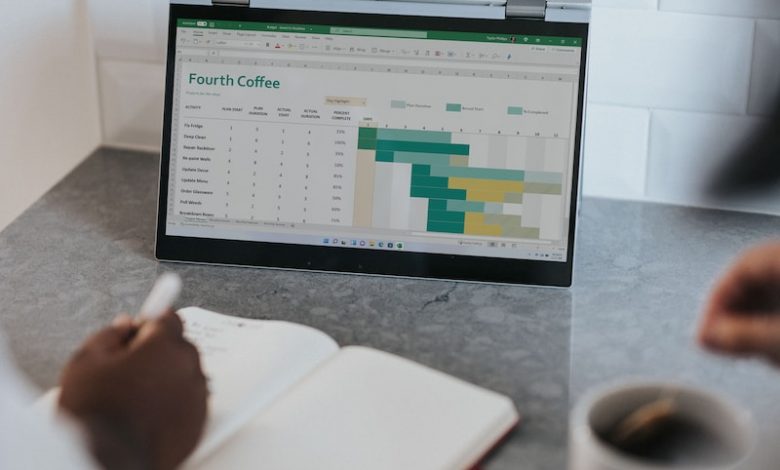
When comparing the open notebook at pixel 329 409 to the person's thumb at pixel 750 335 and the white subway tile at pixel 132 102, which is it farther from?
the white subway tile at pixel 132 102

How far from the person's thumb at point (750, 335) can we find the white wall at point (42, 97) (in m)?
0.88

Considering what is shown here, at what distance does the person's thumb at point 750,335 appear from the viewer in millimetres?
660

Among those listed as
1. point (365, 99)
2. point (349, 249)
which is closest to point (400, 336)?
point (349, 249)

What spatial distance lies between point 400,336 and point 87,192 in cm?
48

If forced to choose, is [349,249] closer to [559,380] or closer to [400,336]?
[400,336]

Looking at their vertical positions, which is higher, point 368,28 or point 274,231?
point 368,28

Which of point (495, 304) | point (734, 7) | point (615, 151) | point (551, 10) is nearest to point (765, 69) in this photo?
point (734, 7)

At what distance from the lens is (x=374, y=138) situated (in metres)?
0.99

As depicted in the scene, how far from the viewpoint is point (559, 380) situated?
0.84 metres

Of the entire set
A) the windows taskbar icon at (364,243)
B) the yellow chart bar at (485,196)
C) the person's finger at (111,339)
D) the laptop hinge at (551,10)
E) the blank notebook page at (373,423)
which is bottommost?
the blank notebook page at (373,423)

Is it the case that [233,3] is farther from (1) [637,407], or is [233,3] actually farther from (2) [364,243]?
(1) [637,407]

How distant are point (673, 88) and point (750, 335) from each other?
1.76ft

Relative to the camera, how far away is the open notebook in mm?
710

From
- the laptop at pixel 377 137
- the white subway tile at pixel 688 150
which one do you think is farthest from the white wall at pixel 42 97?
the white subway tile at pixel 688 150
